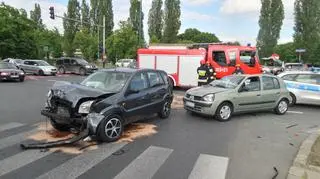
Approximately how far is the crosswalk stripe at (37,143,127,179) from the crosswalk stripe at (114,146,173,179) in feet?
2.04

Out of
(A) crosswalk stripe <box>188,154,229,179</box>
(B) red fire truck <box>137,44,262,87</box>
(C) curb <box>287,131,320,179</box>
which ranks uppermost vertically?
(B) red fire truck <box>137,44,262,87</box>

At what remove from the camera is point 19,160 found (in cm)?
627

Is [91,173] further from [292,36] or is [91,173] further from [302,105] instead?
[292,36]

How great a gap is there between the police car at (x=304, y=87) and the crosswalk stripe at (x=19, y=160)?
36.7 ft

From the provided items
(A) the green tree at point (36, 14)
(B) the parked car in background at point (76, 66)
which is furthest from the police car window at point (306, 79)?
(A) the green tree at point (36, 14)

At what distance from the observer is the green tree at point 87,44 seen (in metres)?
57.9

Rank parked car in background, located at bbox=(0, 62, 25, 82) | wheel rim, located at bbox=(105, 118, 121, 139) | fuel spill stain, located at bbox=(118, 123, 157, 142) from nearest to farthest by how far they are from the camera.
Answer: wheel rim, located at bbox=(105, 118, 121, 139) → fuel spill stain, located at bbox=(118, 123, 157, 142) → parked car in background, located at bbox=(0, 62, 25, 82)

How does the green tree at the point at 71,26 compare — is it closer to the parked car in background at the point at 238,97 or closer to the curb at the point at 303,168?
the parked car in background at the point at 238,97

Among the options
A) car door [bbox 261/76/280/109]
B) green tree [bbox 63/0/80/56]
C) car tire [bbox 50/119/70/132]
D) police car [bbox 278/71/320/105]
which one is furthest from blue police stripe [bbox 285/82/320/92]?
green tree [bbox 63/0/80/56]

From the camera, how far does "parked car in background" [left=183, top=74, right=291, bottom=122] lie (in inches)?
415

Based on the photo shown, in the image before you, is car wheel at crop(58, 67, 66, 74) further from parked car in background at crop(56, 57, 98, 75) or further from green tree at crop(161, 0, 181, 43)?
green tree at crop(161, 0, 181, 43)

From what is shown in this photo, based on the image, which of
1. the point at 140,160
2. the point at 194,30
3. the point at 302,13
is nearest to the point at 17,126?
the point at 140,160

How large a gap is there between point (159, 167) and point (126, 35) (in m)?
42.9

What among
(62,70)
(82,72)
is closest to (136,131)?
(82,72)
